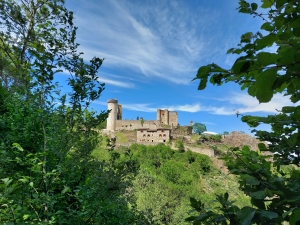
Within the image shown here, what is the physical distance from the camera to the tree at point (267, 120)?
2.07 feet

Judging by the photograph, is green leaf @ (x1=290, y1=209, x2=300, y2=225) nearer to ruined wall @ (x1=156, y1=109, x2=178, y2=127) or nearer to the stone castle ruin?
the stone castle ruin

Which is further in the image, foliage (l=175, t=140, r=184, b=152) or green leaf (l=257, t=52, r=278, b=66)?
foliage (l=175, t=140, r=184, b=152)

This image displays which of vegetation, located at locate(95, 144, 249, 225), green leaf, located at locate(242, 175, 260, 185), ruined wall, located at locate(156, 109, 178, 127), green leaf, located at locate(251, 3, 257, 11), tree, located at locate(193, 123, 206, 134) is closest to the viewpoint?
green leaf, located at locate(242, 175, 260, 185)

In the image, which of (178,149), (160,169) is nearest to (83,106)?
(160,169)

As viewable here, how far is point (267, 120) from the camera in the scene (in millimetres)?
1321

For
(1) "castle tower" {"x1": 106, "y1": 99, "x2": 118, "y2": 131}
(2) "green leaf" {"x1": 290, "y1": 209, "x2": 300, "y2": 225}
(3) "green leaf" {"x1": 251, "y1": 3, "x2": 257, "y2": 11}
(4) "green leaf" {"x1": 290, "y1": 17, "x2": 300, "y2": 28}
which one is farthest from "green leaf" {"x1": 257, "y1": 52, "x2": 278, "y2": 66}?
(1) "castle tower" {"x1": 106, "y1": 99, "x2": 118, "y2": 131}

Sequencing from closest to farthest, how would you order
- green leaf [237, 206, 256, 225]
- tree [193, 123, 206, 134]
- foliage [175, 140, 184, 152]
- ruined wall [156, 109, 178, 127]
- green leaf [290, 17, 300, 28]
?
green leaf [290, 17, 300, 28], green leaf [237, 206, 256, 225], foliage [175, 140, 184, 152], ruined wall [156, 109, 178, 127], tree [193, 123, 206, 134]

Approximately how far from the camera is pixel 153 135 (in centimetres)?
3800

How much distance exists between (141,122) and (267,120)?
43525mm

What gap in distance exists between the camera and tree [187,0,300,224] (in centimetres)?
63

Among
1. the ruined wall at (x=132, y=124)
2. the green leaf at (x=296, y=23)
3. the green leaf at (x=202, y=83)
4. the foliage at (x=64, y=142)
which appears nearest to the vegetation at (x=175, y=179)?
the ruined wall at (x=132, y=124)

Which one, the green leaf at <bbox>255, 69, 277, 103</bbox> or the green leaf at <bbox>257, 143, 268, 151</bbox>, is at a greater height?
the green leaf at <bbox>255, 69, 277, 103</bbox>

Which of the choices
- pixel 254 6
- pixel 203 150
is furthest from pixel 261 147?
pixel 203 150

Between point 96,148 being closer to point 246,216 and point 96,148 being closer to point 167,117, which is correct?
point 246,216
